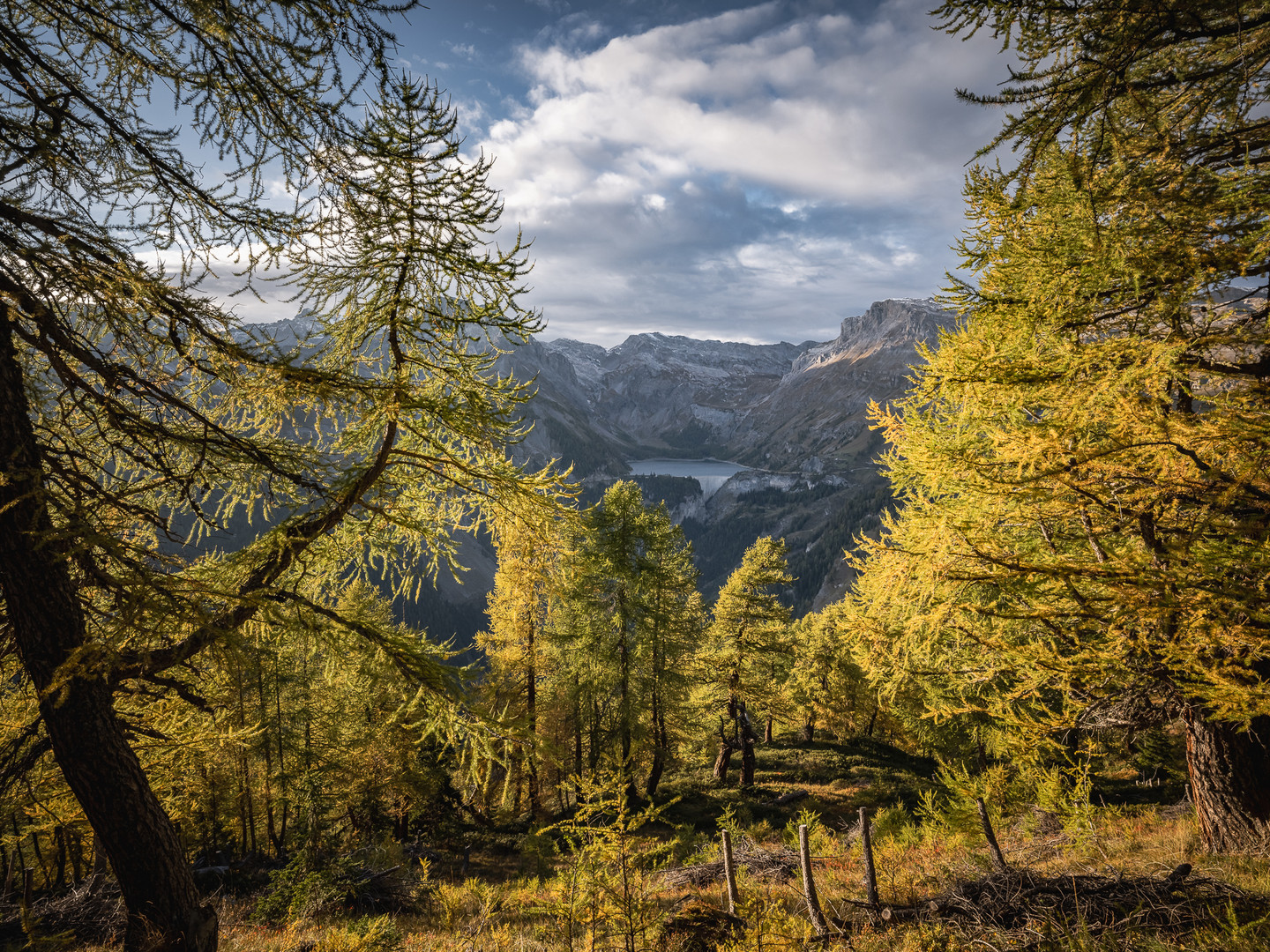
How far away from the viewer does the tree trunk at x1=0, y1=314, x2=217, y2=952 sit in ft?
10.7

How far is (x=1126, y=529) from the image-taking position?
5.70 m

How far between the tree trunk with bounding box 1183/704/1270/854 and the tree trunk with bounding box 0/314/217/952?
9.73m

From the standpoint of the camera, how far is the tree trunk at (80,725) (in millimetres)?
3248

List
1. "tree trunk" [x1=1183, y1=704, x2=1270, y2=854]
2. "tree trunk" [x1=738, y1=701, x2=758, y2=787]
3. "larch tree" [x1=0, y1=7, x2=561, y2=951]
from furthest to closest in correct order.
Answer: "tree trunk" [x1=738, y1=701, x2=758, y2=787], "tree trunk" [x1=1183, y1=704, x2=1270, y2=854], "larch tree" [x1=0, y1=7, x2=561, y2=951]

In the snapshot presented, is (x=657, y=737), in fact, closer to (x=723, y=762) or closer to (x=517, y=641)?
(x=723, y=762)

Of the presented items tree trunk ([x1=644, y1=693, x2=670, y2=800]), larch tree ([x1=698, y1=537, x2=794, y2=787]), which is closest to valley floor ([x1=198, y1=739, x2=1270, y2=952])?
tree trunk ([x1=644, y1=693, x2=670, y2=800])

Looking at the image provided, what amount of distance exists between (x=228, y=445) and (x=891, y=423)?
7101mm

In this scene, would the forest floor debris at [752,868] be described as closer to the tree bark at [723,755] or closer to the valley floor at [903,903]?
the valley floor at [903,903]

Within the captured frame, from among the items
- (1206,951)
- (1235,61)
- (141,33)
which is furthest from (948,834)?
(141,33)

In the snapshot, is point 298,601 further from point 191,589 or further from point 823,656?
point 823,656

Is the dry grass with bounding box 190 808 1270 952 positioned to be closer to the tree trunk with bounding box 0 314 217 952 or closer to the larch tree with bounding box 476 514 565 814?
the tree trunk with bounding box 0 314 217 952

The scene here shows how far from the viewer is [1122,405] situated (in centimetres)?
445

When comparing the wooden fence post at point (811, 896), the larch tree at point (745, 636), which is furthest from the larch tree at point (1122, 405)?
the larch tree at point (745, 636)

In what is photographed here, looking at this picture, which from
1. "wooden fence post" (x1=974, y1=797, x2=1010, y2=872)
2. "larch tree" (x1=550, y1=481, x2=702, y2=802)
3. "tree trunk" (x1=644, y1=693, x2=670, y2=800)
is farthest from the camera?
"tree trunk" (x1=644, y1=693, x2=670, y2=800)
